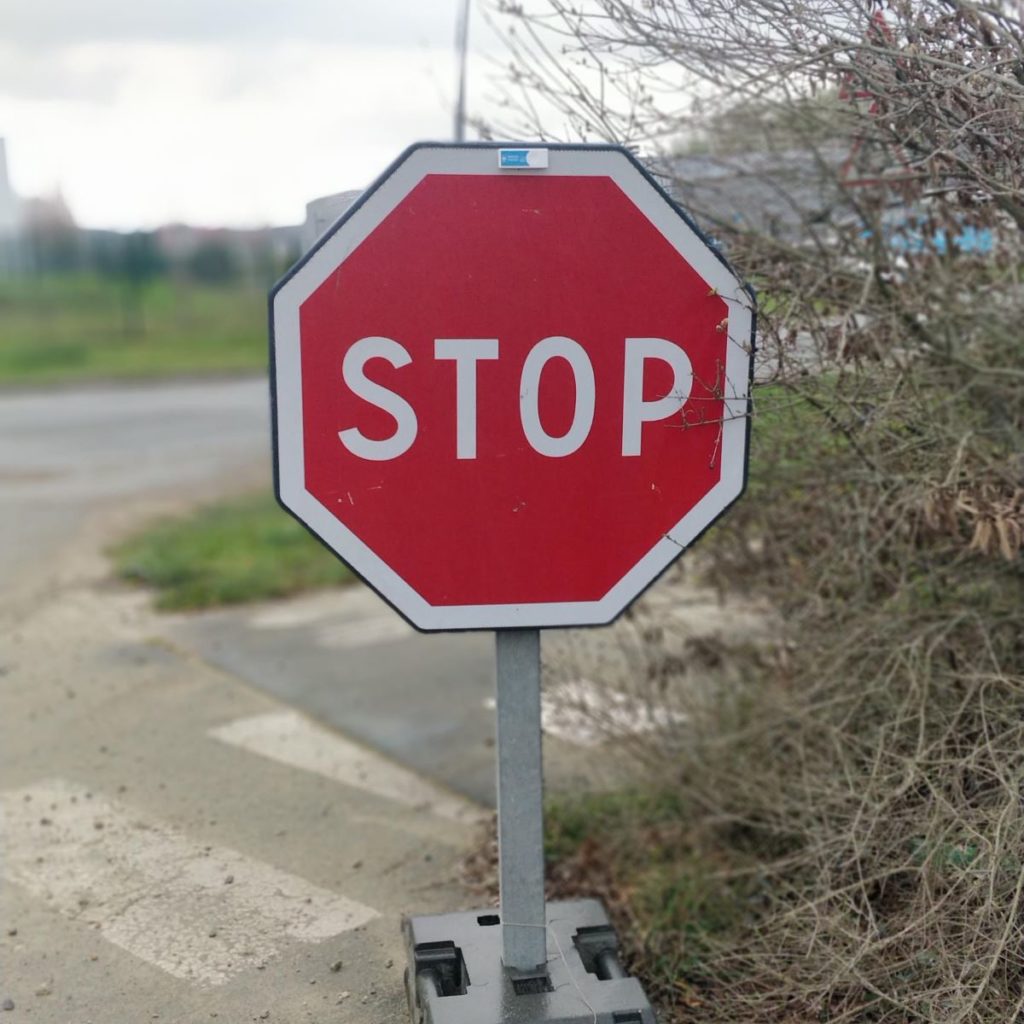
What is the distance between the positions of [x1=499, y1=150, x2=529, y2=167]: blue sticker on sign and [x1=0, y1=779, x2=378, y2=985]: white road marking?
191 centimetres

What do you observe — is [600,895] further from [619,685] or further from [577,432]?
[577,432]

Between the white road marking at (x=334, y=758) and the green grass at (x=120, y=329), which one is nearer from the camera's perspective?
the white road marking at (x=334, y=758)

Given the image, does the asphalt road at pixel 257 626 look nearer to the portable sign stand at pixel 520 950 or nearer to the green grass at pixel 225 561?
the green grass at pixel 225 561

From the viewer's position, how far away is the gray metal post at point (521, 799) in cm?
224

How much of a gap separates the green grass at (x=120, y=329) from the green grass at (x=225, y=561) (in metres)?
13.5

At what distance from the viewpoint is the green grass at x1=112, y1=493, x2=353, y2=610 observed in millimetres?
6434

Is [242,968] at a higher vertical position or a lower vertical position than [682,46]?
lower

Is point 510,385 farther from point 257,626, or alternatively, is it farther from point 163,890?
point 257,626

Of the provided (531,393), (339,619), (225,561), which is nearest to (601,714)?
(531,393)

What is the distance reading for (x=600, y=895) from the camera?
3.35 meters

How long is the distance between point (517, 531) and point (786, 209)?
82.0 inches

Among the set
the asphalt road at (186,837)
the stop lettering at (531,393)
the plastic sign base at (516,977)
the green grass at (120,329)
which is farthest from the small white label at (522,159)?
the green grass at (120,329)

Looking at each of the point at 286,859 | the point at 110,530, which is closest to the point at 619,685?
the point at 286,859

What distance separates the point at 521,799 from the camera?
7.47 feet
